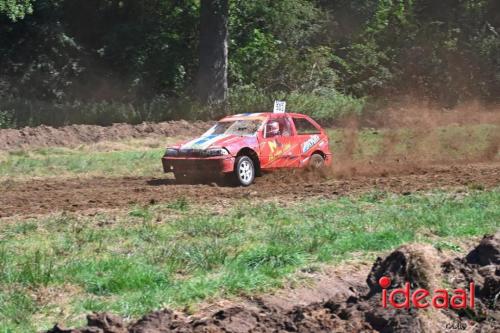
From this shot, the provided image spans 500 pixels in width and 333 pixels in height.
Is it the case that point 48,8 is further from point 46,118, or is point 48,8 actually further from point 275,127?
point 275,127

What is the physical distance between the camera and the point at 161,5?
38156 millimetres

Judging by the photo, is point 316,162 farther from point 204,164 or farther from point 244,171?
point 204,164

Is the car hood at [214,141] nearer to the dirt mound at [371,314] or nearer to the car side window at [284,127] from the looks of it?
the car side window at [284,127]

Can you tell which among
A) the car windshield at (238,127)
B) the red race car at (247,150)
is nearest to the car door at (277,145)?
the red race car at (247,150)

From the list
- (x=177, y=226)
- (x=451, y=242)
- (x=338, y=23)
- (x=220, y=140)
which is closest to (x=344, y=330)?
(x=451, y=242)

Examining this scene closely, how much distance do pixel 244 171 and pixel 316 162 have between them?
2164 millimetres

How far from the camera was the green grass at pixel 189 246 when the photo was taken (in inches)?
305

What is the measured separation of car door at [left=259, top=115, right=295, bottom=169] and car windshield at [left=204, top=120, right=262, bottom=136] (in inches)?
8.5

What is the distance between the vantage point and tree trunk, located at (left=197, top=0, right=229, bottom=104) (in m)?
32.8

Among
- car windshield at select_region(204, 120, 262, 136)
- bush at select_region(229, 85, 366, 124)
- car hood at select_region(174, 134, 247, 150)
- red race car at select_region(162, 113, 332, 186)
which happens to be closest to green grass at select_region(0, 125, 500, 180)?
red race car at select_region(162, 113, 332, 186)

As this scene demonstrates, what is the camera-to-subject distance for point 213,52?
33.3 m

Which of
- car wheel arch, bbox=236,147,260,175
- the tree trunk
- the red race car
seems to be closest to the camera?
the red race car

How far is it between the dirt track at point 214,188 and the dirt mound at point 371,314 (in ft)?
21.7

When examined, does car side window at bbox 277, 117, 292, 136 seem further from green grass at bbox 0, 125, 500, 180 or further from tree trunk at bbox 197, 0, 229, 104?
tree trunk at bbox 197, 0, 229, 104
